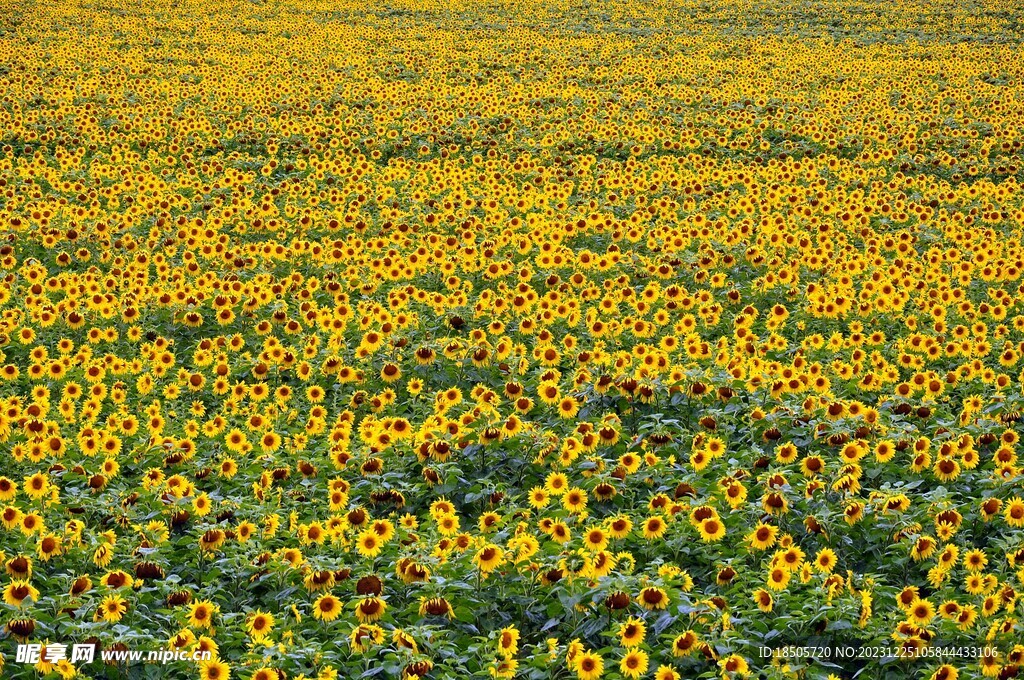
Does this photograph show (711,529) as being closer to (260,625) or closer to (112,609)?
(260,625)

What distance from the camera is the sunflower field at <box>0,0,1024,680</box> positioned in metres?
5.14

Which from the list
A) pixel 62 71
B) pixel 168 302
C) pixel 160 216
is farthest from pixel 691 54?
pixel 168 302

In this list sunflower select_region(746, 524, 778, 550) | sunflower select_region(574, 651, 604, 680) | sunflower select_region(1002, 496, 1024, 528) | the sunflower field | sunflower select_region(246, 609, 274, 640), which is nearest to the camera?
sunflower select_region(574, 651, 604, 680)

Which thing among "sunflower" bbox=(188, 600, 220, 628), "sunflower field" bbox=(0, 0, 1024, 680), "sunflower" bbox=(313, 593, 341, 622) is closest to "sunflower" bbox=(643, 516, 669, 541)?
"sunflower field" bbox=(0, 0, 1024, 680)

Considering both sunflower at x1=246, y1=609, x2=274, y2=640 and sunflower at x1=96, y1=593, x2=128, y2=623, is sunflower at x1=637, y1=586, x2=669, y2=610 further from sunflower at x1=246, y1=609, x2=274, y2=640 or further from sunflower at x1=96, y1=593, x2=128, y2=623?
sunflower at x1=96, y1=593, x2=128, y2=623

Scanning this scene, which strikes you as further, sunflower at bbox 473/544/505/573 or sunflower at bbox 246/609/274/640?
sunflower at bbox 473/544/505/573

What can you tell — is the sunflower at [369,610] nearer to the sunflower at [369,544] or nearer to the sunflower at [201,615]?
the sunflower at [369,544]

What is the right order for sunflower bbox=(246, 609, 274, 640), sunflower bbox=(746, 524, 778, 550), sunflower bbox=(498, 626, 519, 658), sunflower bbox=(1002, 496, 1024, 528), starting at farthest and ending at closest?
sunflower bbox=(1002, 496, 1024, 528) < sunflower bbox=(746, 524, 778, 550) < sunflower bbox=(246, 609, 274, 640) < sunflower bbox=(498, 626, 519, 658)

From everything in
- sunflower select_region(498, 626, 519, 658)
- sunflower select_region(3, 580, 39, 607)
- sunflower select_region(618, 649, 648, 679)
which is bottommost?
sunflower select_region(618, 649, 648, 679)

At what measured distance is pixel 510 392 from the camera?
771cm

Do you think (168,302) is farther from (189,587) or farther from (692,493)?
(692,493)

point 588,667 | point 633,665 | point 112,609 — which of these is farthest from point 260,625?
point 633,665

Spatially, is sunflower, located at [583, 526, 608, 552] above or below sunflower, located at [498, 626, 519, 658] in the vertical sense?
above

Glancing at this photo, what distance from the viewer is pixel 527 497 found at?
6.66 m
